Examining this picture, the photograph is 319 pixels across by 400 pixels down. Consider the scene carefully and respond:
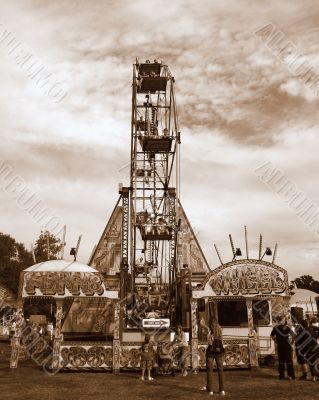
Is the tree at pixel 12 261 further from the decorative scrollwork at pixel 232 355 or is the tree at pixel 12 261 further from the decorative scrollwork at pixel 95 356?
the decorative scrollwork at pixel 232 355

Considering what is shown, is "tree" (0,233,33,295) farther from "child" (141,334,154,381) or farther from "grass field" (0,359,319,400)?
"child" (141,334,154,381)

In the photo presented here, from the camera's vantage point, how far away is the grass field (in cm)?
987

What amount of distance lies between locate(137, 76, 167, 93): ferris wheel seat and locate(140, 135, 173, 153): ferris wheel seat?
3.79 meters

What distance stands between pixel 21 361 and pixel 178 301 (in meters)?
7.22

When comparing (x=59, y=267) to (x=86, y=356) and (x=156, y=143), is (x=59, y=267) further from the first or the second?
(x=156, y=143)

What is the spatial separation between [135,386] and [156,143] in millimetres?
15481

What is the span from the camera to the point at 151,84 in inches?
1006

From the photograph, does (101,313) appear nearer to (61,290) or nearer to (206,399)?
(61,290)

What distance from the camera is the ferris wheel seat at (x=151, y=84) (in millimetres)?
25188

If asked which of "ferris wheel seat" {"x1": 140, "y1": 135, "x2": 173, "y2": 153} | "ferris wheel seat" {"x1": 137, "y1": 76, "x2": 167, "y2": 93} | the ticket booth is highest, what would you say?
"ferris wheel seat" {"x1": 137, "y1": 76, "x2": 167, "y2": 93}

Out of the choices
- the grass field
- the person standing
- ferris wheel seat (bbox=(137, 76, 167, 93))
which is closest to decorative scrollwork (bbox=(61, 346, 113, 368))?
the grass field

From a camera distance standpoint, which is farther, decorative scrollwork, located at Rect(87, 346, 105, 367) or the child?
decorative scrollwork, located at Rect(87, 346, 105, 367)

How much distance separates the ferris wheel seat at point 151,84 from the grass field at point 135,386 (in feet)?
57.2

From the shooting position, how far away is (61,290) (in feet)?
48.5
